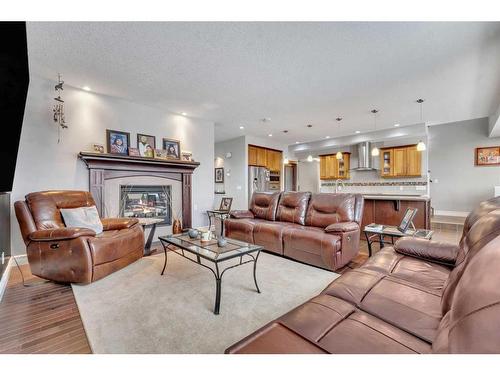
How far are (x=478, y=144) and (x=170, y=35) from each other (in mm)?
8108

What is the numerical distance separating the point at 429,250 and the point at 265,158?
6185mm

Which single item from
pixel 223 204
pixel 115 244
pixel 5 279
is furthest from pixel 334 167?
pixel 5 279

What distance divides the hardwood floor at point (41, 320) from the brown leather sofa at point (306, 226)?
2332mm

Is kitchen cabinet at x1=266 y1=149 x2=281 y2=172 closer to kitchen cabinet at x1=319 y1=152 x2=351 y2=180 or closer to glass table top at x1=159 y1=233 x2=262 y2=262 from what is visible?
kitchen cabinet at x1=319 y1=152 x2=351 y2=180

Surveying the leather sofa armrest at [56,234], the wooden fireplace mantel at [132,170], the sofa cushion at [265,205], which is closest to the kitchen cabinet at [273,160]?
the wooden fireplace mantel at [132,170]

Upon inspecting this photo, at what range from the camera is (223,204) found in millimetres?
5887

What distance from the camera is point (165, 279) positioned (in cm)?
257

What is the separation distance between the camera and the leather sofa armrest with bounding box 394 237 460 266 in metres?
1.83

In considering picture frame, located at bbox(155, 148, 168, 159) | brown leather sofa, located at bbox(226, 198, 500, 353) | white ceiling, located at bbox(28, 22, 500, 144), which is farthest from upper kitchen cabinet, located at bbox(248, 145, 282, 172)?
brown leather sofa, located at bbox(226, 198, 500, 353)

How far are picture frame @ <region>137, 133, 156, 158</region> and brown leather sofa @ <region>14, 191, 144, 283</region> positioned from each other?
6.07ft

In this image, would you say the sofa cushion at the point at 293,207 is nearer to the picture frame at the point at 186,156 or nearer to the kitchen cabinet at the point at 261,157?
the picture frame at the point at 186,156

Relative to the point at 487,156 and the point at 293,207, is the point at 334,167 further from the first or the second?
the point at 293,207

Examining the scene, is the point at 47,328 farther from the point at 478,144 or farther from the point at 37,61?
the point at 478,144
